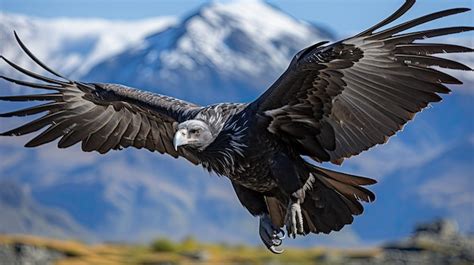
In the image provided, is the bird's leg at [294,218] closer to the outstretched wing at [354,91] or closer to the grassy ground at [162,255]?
the outstretched wing at [354,91]

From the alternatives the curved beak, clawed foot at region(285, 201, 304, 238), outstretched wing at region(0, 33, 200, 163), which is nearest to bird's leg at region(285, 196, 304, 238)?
clawed foot at region(285, 201, 304, 238)

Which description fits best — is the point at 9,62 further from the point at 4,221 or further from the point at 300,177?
the point at 4,221

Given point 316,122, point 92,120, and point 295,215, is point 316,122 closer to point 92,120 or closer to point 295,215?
point 295,215

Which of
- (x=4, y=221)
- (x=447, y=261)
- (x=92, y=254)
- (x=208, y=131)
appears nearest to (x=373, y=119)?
(x=208, y=131)

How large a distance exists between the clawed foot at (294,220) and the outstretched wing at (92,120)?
1793mm

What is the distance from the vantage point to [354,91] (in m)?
9.91

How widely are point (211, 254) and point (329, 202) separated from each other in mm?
39163

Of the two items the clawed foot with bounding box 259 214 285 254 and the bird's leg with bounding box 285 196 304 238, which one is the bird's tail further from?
the bird's leg with bounding box 285 196 304 238

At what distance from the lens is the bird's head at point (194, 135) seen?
31.9 ft

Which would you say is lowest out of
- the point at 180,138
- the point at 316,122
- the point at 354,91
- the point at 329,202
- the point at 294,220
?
the point at 294,220

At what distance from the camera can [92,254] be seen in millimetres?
44281

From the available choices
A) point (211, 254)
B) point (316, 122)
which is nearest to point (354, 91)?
point (316, 122)

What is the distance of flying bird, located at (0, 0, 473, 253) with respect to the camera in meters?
9.55

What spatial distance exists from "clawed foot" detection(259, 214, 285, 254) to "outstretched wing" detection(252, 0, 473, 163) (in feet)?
2.47
